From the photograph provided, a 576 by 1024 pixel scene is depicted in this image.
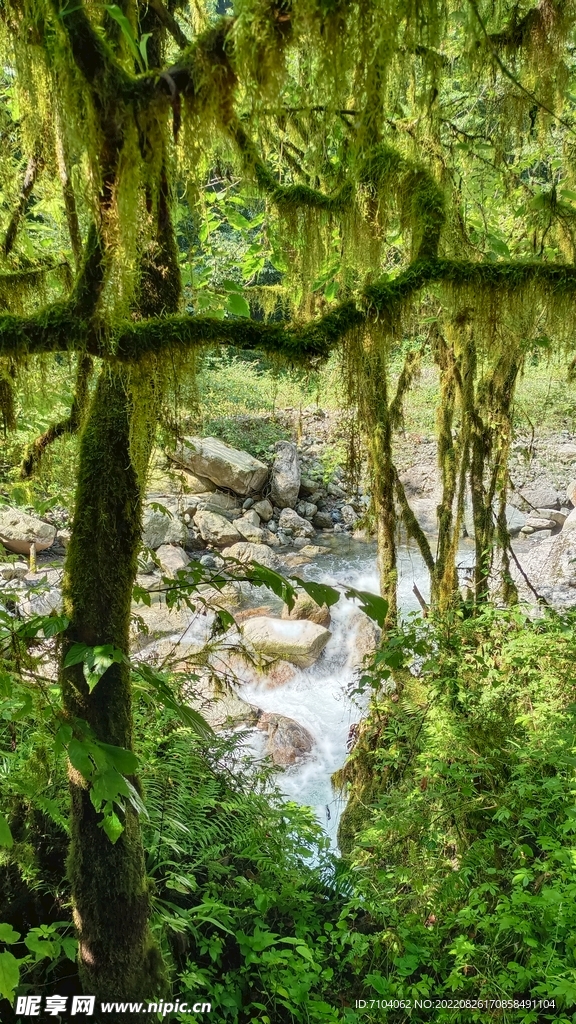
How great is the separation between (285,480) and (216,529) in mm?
2063

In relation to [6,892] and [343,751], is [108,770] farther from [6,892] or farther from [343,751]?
[343,751]

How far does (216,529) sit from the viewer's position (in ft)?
35.3

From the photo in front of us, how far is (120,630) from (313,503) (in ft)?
34.6

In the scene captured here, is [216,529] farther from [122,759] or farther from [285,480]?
[122,759]

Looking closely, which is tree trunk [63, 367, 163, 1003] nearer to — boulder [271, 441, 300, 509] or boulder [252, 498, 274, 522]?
boulder [252, 498, 274, 522]

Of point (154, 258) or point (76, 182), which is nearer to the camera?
point (76, 182)

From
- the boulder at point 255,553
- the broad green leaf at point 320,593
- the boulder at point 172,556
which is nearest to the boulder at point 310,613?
the boulder at point 255,553

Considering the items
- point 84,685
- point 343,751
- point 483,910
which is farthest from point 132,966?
point 343,751

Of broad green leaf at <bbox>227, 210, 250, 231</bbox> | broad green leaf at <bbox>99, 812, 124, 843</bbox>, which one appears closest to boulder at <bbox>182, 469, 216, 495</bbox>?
broad green leaf at <bbox>227, 210, 250, 231</bbox>

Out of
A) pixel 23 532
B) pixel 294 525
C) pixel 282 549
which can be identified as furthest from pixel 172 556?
pixel 294 525

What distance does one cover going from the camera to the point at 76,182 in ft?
4.66

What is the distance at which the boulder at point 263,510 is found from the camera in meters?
11.8

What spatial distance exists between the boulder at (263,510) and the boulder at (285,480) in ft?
1.09

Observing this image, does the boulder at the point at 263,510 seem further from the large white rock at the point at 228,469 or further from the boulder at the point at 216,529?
the boulder at the point at 216,529
